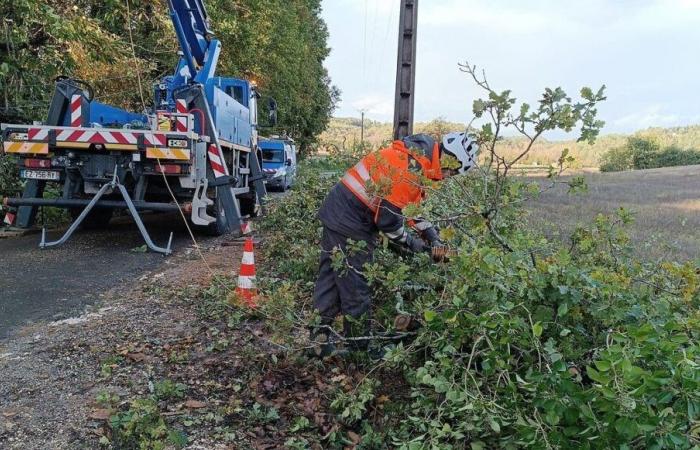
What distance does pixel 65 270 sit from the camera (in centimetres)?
615

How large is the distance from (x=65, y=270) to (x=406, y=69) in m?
5.46

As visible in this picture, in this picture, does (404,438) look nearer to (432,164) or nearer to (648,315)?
(648,315)

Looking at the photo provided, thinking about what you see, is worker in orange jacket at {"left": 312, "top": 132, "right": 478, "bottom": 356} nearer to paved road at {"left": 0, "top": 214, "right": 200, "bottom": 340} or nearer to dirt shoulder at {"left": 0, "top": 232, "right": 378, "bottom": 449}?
dirt shoulder at {"left": 0, "top": 232, "right": 378, "bottom": 449}

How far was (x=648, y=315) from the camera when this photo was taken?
2.72m

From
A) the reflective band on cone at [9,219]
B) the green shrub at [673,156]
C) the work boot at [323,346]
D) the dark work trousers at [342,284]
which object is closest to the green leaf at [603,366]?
the dark work trousers at [342,284]

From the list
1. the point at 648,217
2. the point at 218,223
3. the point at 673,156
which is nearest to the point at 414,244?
the point at 218,223

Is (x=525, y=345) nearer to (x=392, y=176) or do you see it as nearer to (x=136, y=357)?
(x=392, y=176)

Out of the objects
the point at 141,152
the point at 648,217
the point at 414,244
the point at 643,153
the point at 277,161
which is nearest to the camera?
the point at 414,244

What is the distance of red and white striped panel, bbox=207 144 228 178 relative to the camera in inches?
315

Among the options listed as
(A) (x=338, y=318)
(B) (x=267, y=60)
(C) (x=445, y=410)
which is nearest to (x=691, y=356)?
(C) (x=445, y=410)

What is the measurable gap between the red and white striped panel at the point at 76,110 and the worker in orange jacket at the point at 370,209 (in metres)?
5.29

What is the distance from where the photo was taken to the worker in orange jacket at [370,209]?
3.59 m

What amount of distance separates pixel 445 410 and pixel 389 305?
141cm

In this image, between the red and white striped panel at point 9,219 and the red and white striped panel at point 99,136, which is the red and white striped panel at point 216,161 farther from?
the red and white striped panel at point 9,219
